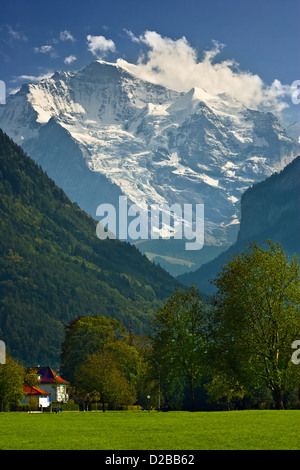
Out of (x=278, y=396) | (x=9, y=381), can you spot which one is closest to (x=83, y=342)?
(x=9, y=381)

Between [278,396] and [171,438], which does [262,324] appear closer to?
[278,396]

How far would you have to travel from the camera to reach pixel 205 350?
86875 mm

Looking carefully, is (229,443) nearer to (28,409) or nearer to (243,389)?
(243,389)

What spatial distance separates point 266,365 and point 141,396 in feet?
237

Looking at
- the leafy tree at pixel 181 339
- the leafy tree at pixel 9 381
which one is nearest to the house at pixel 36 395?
the leafy tree at pixel 9 381

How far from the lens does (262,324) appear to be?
74.1 metres

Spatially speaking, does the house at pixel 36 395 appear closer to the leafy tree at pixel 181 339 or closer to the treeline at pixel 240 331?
the treeline at pixel 240 331

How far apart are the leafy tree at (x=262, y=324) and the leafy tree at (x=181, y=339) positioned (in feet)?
35.9

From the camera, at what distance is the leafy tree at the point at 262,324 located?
238 ft

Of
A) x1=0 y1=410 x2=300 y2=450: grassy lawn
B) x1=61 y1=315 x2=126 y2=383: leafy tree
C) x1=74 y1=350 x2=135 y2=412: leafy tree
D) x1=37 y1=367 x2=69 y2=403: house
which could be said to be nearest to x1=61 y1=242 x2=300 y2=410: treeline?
x1=74 y1=350 x2=135 y2=412: leafy tree

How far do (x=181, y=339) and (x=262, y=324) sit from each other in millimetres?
17806

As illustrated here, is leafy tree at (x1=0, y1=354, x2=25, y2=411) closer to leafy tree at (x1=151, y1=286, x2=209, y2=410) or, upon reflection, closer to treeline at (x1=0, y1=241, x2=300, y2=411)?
treeline at (x1=0, y1=241, x2=300, y2=411)

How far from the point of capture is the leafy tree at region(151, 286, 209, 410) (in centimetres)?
8800
